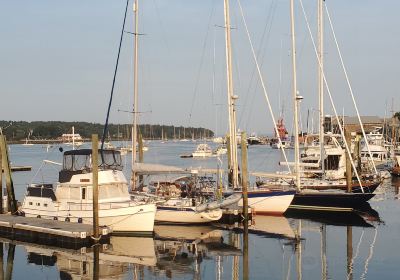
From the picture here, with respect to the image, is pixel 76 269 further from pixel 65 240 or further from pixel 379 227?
pixel 379 227

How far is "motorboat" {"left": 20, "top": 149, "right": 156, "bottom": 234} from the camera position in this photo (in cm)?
2848

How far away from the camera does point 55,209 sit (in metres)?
→ 30.0

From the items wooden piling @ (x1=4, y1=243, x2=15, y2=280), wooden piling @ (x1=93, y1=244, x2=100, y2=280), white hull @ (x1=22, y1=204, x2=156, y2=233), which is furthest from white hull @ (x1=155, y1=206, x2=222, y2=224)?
wooden piling @ (x1=4, y1=243, x2=15, y2=280)

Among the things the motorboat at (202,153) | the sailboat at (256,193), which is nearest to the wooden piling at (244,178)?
the sailboat at (256,193)

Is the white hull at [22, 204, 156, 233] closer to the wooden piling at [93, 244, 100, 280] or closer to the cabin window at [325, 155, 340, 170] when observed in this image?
the wooden piling at [93, 244, 100, 280]

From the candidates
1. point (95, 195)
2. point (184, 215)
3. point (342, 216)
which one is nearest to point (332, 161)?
point (342, 216)

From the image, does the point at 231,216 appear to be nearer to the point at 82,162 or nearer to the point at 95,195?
the point at 82,162

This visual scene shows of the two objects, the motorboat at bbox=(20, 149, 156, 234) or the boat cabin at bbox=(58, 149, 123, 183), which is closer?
the motorboat at bbox=(20, 149, 156, 234)

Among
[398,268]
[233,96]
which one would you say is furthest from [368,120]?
[398,268]

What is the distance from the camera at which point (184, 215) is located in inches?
1246

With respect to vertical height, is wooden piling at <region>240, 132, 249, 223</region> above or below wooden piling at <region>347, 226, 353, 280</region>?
above

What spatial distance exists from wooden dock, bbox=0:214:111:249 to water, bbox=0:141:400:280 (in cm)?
39

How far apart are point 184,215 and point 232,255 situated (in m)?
6.63

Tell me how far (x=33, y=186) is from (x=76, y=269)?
9242mm
